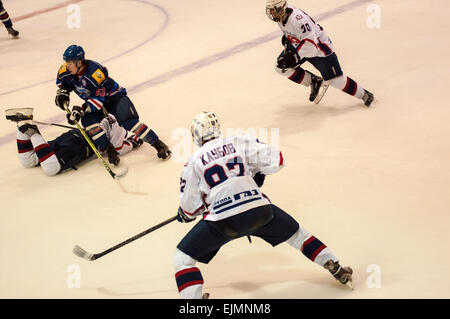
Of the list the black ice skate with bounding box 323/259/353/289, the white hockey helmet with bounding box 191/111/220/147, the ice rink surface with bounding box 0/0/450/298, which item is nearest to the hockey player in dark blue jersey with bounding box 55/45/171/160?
the ice rink surface with bounding box 0/0/450/298

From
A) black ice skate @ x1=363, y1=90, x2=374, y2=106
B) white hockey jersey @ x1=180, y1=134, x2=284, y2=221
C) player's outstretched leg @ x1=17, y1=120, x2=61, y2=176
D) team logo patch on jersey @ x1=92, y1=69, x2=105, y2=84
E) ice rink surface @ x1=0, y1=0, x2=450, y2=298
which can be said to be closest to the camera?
white hockey jersey @ x1=180, y1=134, x2=284, y2=221

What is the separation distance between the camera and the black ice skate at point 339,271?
2631 mm

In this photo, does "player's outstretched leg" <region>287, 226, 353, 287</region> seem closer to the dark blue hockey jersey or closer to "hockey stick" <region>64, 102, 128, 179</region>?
"hockey stick" <region>64, 102, 128, 179</region>

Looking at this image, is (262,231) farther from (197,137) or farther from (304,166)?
(304,166)

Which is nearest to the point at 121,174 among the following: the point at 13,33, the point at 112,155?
the point at 112,155

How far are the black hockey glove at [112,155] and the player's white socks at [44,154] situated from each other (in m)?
0.38

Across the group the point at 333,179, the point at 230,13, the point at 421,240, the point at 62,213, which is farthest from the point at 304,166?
the point at 230,13

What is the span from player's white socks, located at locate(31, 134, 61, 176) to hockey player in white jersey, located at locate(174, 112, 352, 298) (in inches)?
73.6

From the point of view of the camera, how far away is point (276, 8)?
13.9 feet

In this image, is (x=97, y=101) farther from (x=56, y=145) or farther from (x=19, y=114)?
(x=19, y=114)

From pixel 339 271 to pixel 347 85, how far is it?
7.39 ft

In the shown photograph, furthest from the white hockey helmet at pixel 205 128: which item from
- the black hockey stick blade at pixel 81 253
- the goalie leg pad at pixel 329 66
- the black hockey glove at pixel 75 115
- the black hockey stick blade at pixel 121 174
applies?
the goalie leg pad at pixel 329 66

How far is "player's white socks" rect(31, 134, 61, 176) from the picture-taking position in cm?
414
